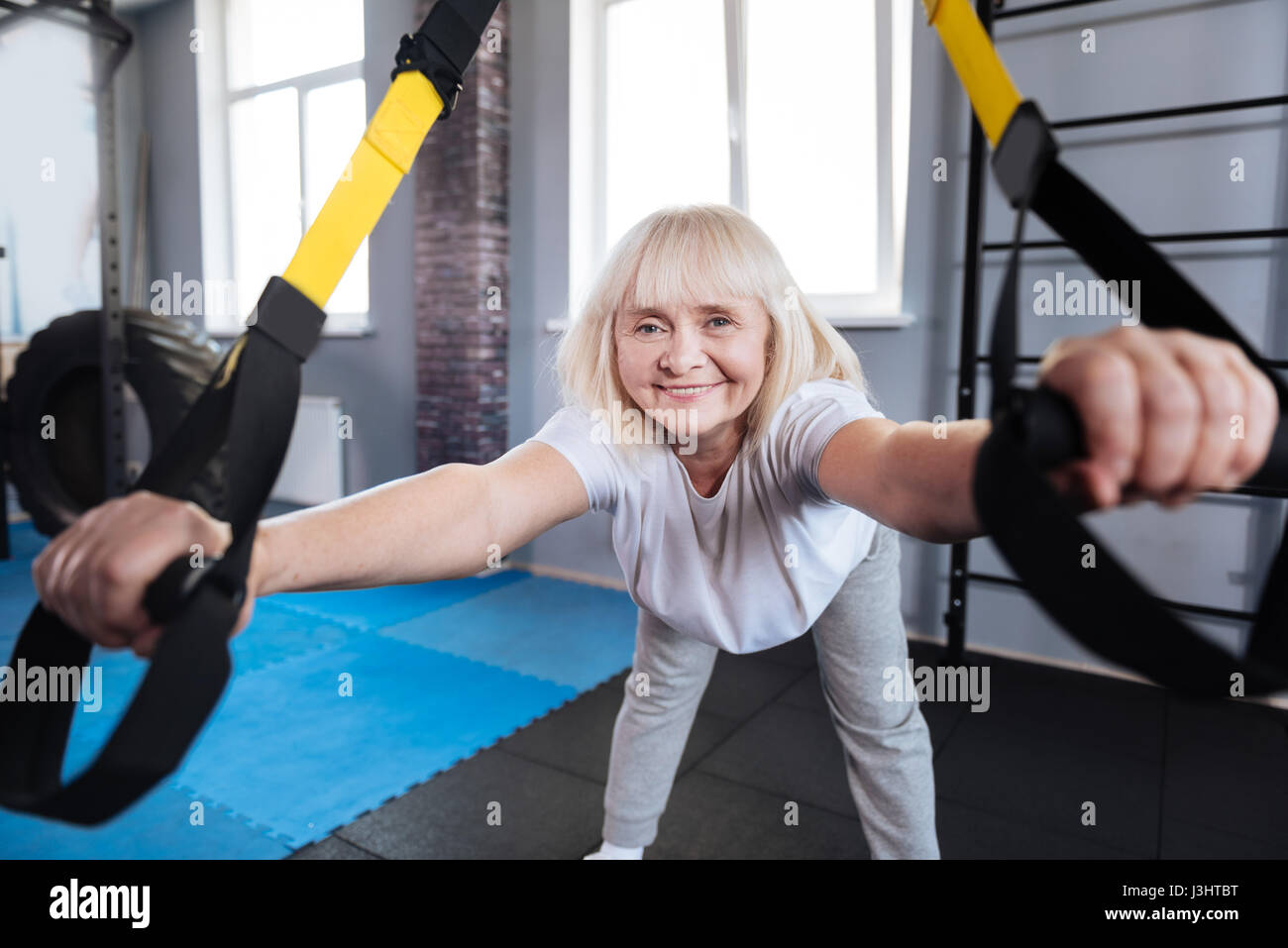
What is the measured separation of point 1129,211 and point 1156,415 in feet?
9.07

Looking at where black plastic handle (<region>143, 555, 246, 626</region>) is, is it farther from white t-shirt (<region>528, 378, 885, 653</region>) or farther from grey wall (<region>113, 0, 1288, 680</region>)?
grey wall (<region>113, 0, 1288, 680</region>)

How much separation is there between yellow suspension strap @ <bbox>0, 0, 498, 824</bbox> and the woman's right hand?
0.5 inches

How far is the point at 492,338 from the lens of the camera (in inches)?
159

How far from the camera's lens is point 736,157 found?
11.8 feet

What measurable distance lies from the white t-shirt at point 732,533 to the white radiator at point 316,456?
3707 millimetres

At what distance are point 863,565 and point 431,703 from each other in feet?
5.40

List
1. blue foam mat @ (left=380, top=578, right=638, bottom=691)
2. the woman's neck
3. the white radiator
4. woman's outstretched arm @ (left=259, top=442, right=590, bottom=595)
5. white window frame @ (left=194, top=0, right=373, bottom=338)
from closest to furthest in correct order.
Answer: woman's outstretched arm @ (left=259, top=442, right=590, bottom=595) < the woman's neck < blue foam mat @ (left=380, top=578, right=638, bottom=691) < the white radiator < white window frame @ (left=194, top=0, right=373, bottom=338)

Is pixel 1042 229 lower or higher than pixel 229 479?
higher

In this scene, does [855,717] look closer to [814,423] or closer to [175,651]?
[814,423]

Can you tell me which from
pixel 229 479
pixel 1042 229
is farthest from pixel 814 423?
pixel 1042 229

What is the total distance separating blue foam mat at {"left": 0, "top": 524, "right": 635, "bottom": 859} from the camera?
187 centimetres

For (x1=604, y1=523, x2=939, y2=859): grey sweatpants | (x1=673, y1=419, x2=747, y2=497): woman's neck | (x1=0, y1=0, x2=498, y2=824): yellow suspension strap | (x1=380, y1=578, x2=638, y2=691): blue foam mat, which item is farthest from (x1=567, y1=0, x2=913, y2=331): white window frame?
(x1=0, y1=0, x2=498, y2=824): yellow suspension strap

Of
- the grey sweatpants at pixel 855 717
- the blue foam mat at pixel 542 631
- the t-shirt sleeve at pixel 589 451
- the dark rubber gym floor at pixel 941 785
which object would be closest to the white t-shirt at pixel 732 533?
the t-shirt sleeve at pixel 589 451
